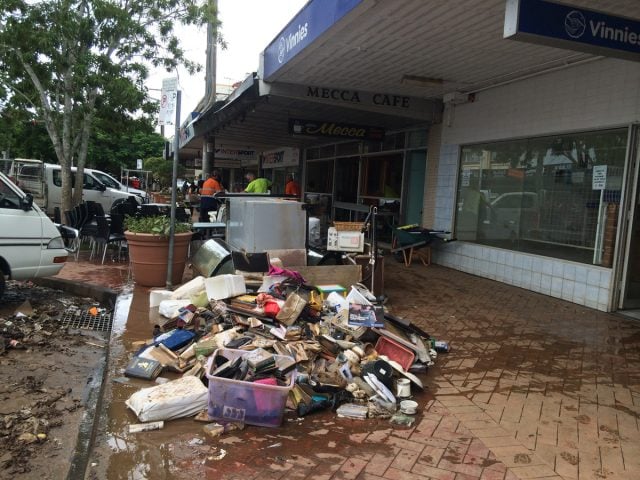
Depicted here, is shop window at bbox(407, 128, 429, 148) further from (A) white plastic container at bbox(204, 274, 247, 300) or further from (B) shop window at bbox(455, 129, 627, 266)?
(A) white plastic container at bbox(204, 274, 247, 300)

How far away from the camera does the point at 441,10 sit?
533cm

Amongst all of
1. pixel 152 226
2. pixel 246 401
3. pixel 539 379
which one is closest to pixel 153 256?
pixel 152 226

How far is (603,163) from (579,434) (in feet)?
14.6

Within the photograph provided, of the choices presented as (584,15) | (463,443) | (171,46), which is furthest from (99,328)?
(171,46)

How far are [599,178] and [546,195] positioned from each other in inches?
37.8

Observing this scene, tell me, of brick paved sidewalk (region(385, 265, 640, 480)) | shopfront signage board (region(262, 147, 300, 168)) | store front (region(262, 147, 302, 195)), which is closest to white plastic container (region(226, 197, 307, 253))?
brick paved sidewalk (region(385, 265, 640, 480))

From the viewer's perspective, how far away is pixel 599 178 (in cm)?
657

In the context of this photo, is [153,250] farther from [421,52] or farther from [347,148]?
[347,148]

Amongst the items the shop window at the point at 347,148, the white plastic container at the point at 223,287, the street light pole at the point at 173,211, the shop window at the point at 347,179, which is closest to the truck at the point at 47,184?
the shop window at the point at 347,179

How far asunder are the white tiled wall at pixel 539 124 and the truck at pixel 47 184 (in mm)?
10361

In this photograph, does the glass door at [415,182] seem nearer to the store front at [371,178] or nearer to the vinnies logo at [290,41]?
the store front at [371,178]

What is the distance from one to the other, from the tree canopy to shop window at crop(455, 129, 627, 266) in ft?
24.7

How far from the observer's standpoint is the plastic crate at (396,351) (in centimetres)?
424

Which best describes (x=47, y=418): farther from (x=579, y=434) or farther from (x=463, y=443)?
(x=579, y=434)
